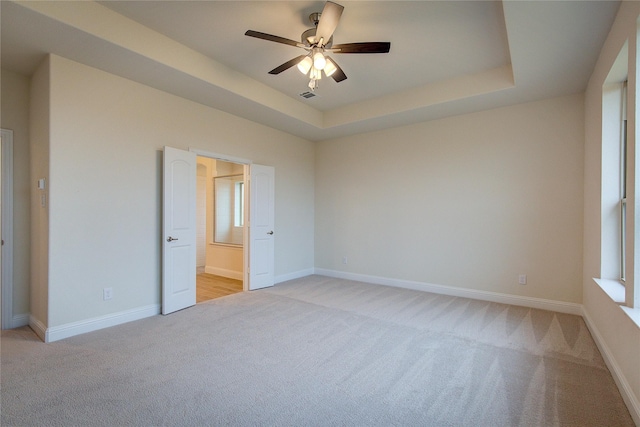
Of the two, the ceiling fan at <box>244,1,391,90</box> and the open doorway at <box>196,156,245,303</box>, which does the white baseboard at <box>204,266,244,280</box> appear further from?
the ceiling fan at <box>244,1,391,90</box>

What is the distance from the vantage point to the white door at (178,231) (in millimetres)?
3637

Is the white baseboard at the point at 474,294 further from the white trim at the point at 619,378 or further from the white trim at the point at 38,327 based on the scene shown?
the white trim at the point at 38,327

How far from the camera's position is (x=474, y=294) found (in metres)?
4.31

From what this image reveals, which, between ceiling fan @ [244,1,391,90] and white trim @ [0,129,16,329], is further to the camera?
white trim @ [0,129,16,329]

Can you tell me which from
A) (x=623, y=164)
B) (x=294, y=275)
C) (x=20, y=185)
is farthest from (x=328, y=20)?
(x=294, y=275)

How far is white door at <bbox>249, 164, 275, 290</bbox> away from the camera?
479 centimetres

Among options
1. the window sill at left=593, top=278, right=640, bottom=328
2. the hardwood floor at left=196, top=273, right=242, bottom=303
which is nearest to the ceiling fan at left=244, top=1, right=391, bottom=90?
the window sill at left=593, top=278, right=640, bottom=328

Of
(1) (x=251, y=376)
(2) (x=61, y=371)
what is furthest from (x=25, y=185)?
(1) (x=251, y=376)

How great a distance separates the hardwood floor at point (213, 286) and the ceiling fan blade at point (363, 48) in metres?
3.64

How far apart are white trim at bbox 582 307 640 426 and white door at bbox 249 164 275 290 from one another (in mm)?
4089

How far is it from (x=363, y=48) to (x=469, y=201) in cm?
284

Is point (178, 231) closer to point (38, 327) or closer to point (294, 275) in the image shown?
point (38, 327)

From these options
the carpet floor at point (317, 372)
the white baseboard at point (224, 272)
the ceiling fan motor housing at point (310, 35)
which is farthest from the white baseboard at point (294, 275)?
the ceiling fan motor housing at point (310, 35)

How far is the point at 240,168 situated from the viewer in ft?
20.9
